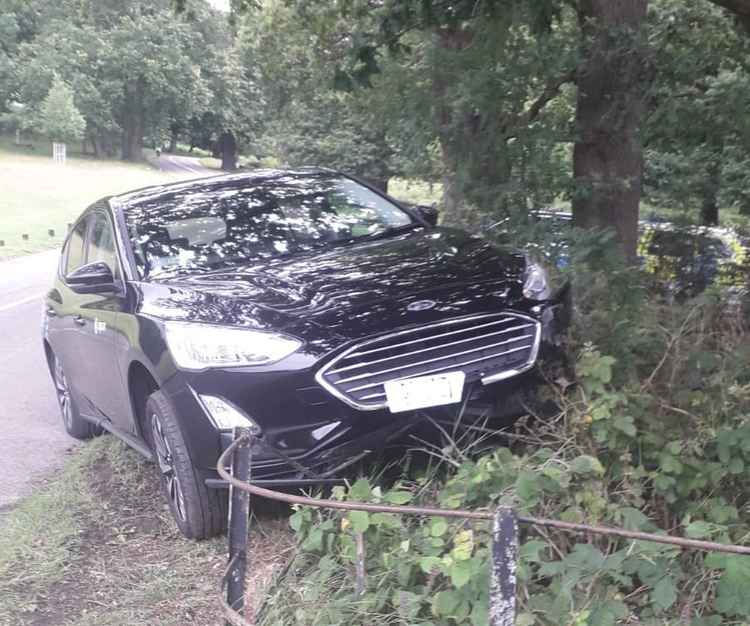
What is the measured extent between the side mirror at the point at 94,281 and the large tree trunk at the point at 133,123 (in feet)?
205

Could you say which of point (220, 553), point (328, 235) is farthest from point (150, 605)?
point (328, 235)

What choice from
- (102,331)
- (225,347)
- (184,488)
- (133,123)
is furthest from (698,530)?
(133,123)

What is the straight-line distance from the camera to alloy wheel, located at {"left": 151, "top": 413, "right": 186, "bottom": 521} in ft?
13.1

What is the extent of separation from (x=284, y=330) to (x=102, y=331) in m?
1.62

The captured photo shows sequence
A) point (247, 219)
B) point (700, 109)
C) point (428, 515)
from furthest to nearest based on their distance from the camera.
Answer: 1. point (700, 109)
2. point (247, 219)
3. point (428, 515)

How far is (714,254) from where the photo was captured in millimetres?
6699

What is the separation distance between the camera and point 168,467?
4.12m

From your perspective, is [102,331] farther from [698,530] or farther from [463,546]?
[698,530]

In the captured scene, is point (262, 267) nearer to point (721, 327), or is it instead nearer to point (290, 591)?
point (290, 591)

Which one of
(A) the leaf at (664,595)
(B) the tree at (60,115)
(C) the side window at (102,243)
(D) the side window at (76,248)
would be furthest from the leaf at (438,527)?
(B) the tree at (60,115)

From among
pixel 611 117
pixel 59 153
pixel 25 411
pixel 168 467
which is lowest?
pixel 59 153

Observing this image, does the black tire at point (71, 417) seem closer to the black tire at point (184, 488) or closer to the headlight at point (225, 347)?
the black tire at point (184, 488)

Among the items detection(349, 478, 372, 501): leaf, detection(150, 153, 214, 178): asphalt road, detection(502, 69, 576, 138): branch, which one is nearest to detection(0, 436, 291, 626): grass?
detection(349, 478, 372, 501): leaf

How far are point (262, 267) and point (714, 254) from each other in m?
3.96
